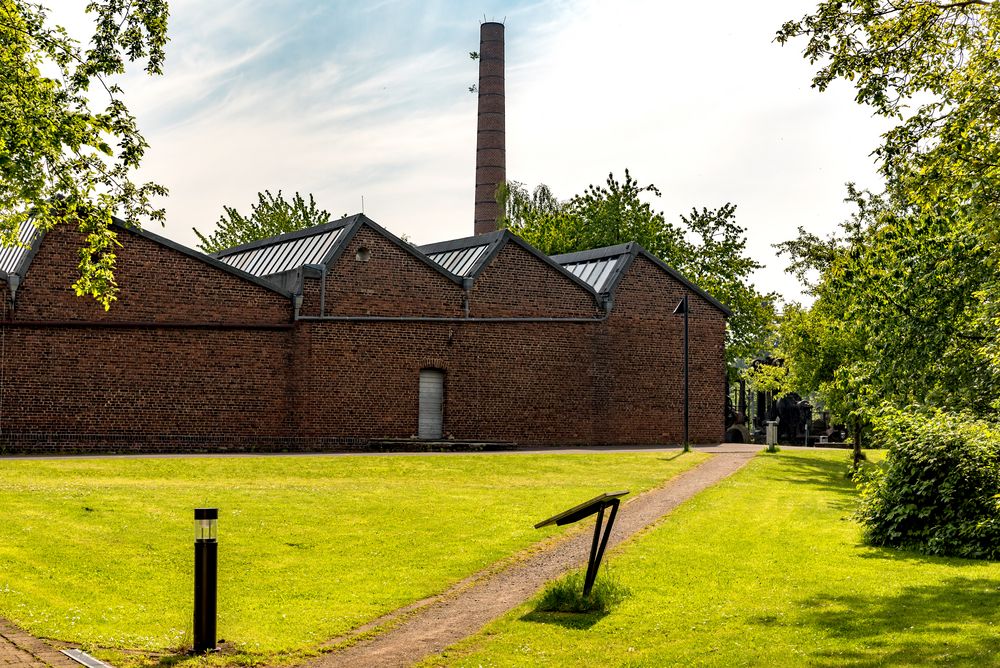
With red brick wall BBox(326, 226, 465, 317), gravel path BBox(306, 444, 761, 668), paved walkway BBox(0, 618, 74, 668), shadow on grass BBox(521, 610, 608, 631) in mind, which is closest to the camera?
paved walkway BBox(0, 618, 74, 668)

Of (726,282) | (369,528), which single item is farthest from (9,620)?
(726,282)

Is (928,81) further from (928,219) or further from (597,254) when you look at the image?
(597,254)

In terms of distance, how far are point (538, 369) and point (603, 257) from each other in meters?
5.61

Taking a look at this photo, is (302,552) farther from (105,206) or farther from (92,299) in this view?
(92,299)

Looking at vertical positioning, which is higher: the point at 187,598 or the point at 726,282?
the point at 726,282

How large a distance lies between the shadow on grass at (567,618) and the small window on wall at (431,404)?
2113 cm

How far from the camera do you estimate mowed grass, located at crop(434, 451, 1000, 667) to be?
28.2 feet

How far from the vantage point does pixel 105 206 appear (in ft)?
55.4

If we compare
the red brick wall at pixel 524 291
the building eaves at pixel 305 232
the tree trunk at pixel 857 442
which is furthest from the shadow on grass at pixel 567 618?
the red brick wall at pixel 524 291

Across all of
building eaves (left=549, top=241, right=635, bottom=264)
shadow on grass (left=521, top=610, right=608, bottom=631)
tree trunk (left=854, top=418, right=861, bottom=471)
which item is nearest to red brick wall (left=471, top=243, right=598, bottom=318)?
building eaves (left=549, top=241, right=635, bottom=264)

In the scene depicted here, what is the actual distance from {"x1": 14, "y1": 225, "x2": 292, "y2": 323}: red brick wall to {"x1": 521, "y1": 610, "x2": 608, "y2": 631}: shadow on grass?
64.4 feet

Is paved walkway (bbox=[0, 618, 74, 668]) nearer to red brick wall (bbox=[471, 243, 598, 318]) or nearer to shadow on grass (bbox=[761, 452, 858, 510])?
shadow on grass (bbox=[761, 452, 858, 510])

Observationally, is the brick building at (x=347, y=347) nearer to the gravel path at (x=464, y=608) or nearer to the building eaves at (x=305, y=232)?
the building eaves at (x=305, y=232)

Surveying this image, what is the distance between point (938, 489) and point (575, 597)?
6.29 m
